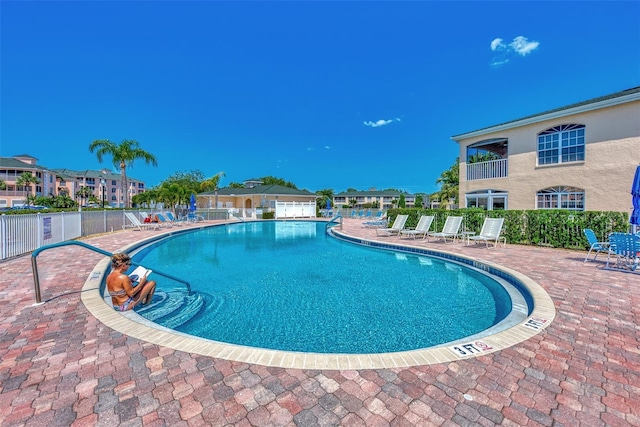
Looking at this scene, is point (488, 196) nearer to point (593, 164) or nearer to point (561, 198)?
point (561, 198)

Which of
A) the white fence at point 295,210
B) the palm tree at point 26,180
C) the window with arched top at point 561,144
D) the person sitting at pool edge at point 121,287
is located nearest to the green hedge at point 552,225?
the window with arched top at point 561,144

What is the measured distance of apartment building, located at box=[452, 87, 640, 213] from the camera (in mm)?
Answer: 11023

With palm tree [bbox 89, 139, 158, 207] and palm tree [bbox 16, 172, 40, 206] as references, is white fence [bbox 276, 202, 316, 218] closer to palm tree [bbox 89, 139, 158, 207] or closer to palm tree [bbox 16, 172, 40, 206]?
palm tree [bbox 89, 139, 158, 207]

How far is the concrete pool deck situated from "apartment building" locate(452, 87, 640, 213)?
11860 millimetres

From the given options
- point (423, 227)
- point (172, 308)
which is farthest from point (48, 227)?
point (423, 227)

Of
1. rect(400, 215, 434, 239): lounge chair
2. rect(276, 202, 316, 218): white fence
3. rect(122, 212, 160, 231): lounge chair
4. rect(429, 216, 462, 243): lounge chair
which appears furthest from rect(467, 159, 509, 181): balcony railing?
rect(276, 202, 316, 218): white fence

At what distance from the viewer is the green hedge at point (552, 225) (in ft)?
28.3

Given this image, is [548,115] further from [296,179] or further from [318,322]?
[296,179]

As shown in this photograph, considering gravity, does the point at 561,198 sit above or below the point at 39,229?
above

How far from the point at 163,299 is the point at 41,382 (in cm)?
313

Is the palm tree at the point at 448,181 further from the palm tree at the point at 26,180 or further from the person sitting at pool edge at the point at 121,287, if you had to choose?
the palm tree at the point at 26,180

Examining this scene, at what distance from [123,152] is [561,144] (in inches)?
1344

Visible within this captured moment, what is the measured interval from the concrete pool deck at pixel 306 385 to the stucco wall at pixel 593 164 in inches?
461

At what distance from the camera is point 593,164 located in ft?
38.5
